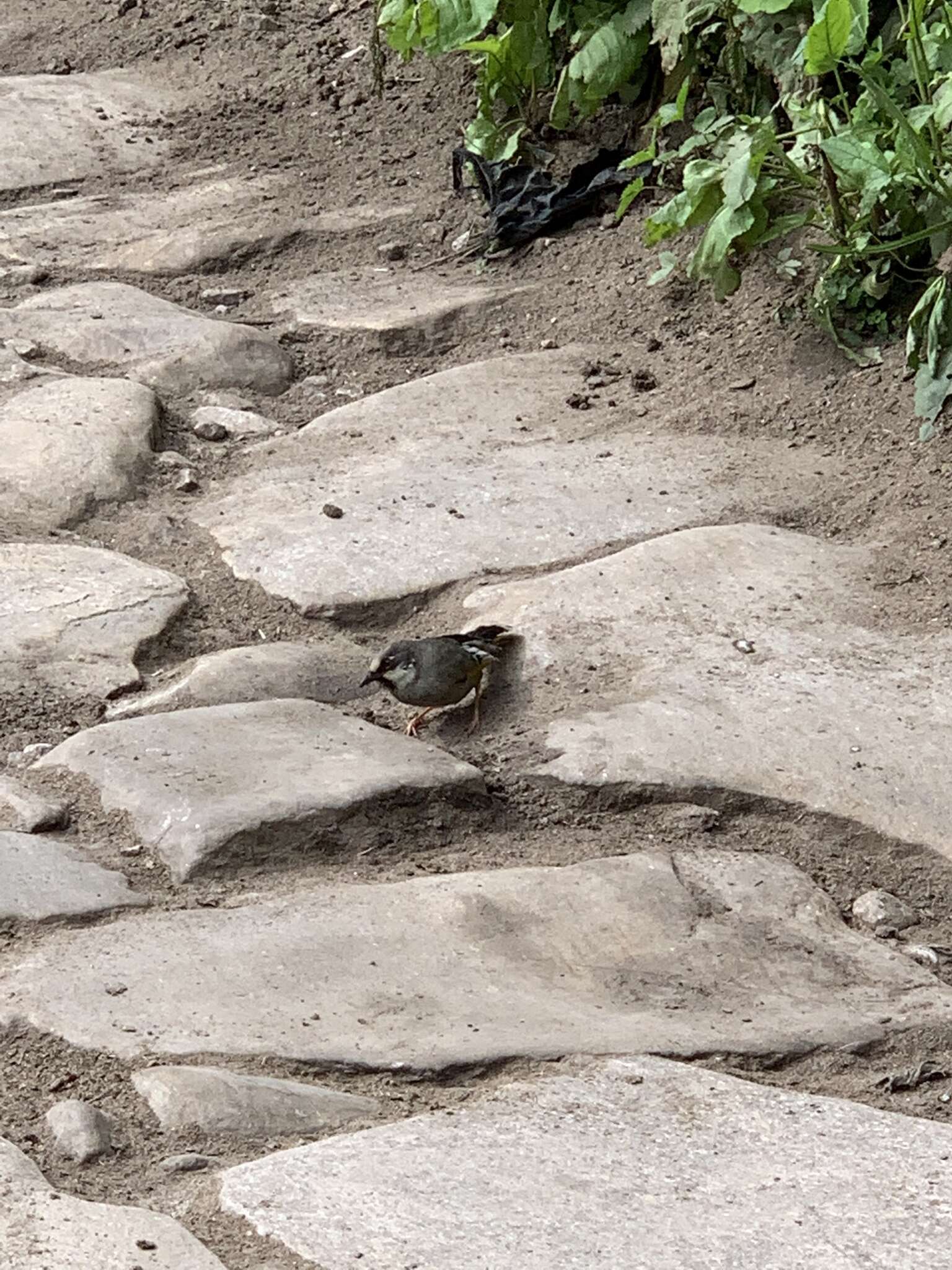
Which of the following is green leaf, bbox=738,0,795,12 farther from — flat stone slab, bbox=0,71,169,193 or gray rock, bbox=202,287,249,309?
flat stone slab, bbox=0,71,169,193

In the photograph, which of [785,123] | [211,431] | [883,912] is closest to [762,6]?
[785,123]

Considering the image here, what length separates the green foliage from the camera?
13.8 ft

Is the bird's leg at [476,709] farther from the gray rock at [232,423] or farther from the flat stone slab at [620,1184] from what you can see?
the gray rock at [232,423]

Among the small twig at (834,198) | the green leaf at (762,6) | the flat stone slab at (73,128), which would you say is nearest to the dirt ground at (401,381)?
the flat stone slab at (73,128)

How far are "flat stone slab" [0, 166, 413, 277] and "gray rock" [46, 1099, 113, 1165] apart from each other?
13.1 feet

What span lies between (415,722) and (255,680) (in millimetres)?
327

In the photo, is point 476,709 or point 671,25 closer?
point 476,709

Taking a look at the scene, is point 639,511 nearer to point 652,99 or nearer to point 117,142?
point 652,99

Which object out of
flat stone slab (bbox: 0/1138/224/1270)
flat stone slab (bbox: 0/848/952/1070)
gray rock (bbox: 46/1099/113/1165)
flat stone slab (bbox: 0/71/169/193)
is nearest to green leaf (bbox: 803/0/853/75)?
flat stone slab (bbox: 0/848/952/1070)

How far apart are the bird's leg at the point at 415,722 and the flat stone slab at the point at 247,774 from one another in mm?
171

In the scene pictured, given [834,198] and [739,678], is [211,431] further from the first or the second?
[739,678]

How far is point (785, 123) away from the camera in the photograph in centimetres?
521

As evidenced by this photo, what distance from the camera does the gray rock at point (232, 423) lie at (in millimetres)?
4781

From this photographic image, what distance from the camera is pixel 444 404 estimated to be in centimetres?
482
